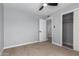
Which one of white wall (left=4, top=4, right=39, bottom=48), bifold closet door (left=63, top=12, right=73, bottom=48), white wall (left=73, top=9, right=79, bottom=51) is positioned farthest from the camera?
white wall (left=4, top=4, right=39, bottom=48)

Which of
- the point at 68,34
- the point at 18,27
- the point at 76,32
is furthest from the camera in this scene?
the point at 18,27

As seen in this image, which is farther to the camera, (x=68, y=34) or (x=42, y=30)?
(x=42, y=30)

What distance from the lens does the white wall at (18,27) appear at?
296 cm

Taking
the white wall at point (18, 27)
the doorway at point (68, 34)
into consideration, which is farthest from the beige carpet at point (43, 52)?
the white wall at point (18, 27)

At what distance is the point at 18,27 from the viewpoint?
132 inches

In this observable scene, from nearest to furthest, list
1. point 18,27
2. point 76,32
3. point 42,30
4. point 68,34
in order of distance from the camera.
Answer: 1. point 76,32
2. point 68,34
3. point 18,27
4. point 42,30

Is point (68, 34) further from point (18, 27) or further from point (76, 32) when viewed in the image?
point (18, 27)

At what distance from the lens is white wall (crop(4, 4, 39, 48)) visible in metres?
2.96

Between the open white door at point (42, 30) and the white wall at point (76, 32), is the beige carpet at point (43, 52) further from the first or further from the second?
the open white door at point (42, 30)

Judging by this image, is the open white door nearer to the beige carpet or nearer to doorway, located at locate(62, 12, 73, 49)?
the beige carpet

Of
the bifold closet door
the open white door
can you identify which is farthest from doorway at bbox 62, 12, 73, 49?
the open white door

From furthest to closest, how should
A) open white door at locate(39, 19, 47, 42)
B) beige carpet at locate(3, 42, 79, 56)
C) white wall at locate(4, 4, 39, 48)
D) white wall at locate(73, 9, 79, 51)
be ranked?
open white door at locate(39, 19, 47, 42) < white wall at locate(4, 4, 39, 48) < white wall at locate(73, 9, 79, 51) < beige carpet at locate(3, 42, 79, 56)

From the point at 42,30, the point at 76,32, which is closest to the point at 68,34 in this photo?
the point at 76,32

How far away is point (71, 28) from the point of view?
2.24 meters
